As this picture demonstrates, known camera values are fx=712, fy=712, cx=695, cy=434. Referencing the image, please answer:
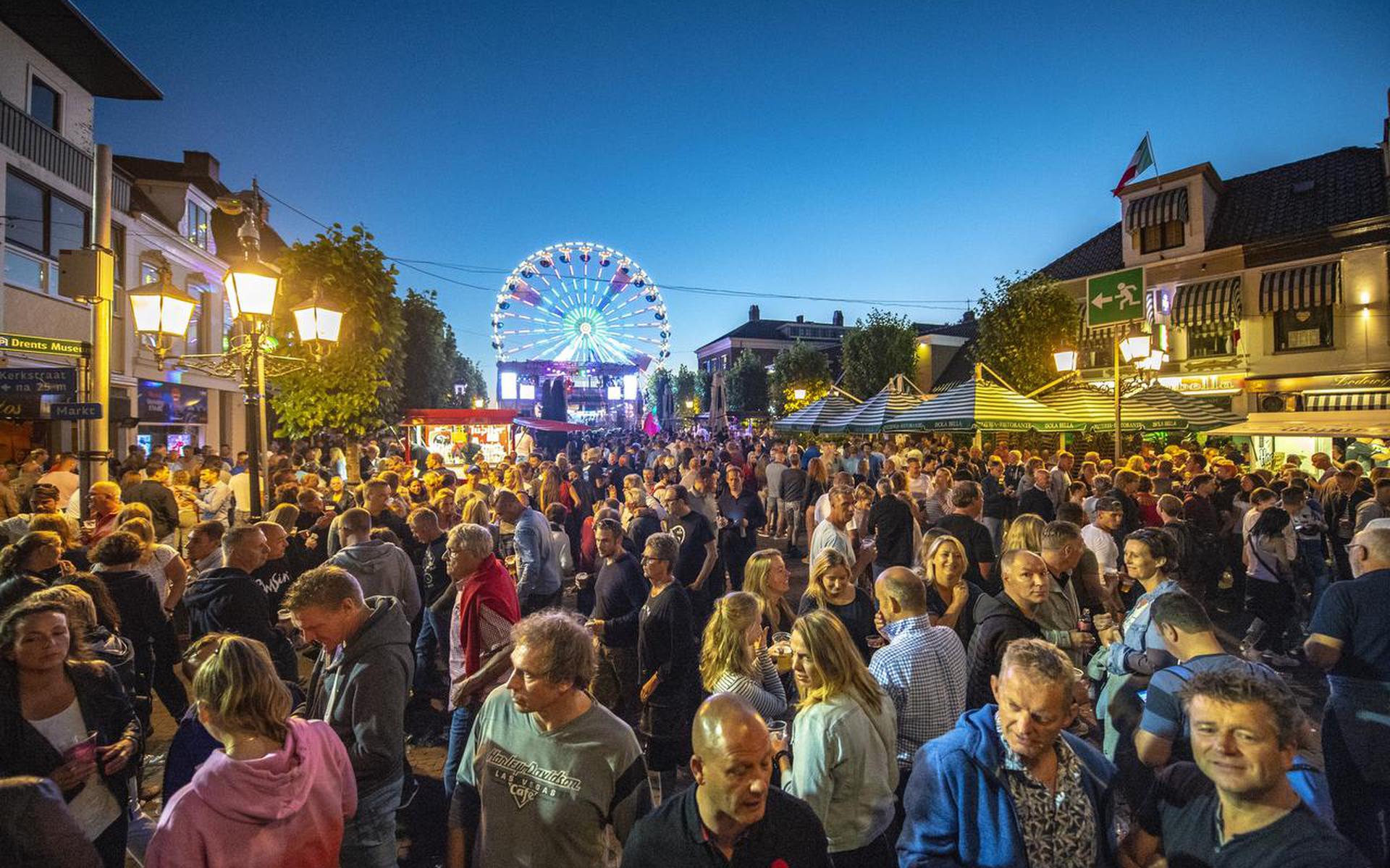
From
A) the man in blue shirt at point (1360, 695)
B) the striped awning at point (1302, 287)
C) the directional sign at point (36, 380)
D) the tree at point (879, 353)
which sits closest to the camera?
the man in blue shirt at point (1360, 695)

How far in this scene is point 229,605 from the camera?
4.12 meters

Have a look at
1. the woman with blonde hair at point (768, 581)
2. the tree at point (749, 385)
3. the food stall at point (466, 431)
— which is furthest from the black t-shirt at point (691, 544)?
the tree at point (749, 385)

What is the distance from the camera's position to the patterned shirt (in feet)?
7.12

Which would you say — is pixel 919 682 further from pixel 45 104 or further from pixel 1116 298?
pixel 45 104

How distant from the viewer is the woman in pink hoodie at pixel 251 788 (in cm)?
209

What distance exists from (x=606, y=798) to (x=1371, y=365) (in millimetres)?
24474

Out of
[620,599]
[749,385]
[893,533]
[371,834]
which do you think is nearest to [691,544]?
[620,599]

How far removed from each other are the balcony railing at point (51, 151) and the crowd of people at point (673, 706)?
11838 millimetres

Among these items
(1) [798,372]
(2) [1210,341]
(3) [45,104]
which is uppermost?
(3) [45,104]

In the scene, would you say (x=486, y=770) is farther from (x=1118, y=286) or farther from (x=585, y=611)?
(x=1118, y=286)

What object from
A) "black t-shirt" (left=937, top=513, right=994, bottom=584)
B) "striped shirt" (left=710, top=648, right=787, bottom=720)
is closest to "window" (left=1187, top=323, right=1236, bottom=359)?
"black t-shirt" (left=937, top=513, right=994, bottom=584)

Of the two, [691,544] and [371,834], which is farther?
[691,544]

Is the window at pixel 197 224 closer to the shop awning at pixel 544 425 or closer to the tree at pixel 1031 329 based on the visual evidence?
the shop awning at pixel 544 425

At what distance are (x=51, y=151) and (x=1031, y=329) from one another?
2805 centimetres
